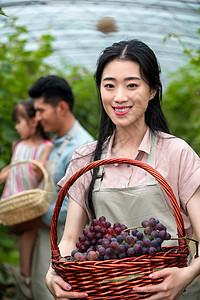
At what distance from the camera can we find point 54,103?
3.58m

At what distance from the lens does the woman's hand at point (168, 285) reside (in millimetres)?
1407

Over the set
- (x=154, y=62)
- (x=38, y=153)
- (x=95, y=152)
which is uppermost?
(x=154, y=62)

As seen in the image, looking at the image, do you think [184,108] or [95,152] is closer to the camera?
[95,152]

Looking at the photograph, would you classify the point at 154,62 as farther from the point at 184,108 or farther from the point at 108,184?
the point at 184,108

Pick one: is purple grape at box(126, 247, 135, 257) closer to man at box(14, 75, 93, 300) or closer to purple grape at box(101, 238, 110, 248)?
purple grape at box(101, 238, 110, 248)

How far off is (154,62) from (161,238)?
2.25 ft

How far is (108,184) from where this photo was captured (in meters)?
1.78

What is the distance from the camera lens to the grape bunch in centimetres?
144

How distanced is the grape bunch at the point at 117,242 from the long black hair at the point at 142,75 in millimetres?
283

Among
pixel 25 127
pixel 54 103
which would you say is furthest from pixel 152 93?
pixel 25 127

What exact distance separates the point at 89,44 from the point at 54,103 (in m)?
1.36

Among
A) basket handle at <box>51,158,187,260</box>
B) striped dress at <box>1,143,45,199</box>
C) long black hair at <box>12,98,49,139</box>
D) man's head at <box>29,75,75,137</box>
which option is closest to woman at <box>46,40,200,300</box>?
basket handle at <box>51,158,187,260</box>

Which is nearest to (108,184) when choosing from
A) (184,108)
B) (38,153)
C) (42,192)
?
(42,192)

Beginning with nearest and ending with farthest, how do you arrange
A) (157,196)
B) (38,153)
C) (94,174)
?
(157,196), (94,174), (38,153)
